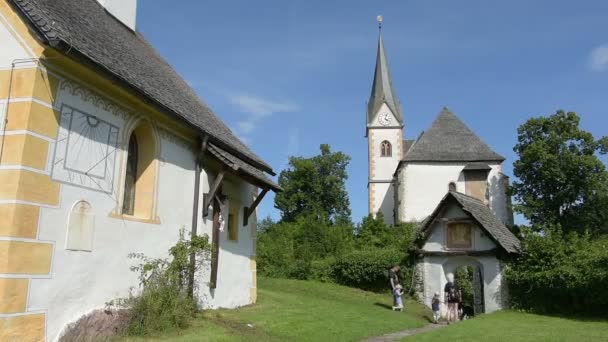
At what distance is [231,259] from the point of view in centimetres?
1490

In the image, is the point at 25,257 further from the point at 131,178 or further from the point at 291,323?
the point at 291,323

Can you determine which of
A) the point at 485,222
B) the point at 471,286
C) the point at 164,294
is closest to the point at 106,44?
the point at 164,294

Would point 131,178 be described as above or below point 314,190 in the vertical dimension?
below

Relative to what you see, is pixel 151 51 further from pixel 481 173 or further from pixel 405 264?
pixel 481 173

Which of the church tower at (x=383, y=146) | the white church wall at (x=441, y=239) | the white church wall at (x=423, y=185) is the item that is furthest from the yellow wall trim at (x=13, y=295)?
the church tower at (x=383, y=146)

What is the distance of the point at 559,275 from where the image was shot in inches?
699

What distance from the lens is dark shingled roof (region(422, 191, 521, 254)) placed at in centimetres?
1975

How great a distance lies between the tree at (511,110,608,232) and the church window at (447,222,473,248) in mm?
23651

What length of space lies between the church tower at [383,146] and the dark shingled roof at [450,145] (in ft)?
24.1

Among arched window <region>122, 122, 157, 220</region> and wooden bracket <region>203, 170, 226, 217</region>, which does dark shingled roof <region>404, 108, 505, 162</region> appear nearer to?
wooden bracket <region>203, 170, 226, 217</region>

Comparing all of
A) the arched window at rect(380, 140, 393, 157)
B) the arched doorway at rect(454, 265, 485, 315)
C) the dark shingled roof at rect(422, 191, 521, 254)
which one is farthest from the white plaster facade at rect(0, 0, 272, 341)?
the arched window at rect(380, 140, 393, 157)

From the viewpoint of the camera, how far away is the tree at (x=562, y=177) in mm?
41688

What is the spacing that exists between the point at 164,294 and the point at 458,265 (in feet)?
47.9

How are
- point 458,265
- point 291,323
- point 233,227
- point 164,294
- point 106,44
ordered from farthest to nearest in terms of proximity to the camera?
point 458,265 → point 233,227 → point 291,323 → point 106,44 → point 164,294
